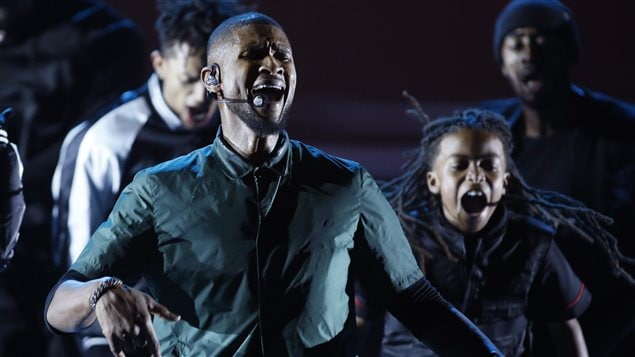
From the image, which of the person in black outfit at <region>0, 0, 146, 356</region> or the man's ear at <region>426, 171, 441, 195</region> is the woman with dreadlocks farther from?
the person in black outfit at <region>0, 0, 146, 356</region>

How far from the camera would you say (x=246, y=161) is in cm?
243

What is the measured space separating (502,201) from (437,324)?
5.53ft

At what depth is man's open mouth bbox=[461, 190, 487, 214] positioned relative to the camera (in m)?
3.76

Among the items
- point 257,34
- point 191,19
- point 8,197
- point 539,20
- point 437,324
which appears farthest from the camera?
point 539,20

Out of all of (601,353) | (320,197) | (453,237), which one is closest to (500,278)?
(453,237)

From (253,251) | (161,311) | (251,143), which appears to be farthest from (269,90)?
(161,311)

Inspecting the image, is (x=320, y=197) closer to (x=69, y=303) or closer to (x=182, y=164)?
(x=182, y=164)

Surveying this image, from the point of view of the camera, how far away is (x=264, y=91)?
2.39 metres

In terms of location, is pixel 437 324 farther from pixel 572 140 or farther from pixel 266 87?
pixel 572 140

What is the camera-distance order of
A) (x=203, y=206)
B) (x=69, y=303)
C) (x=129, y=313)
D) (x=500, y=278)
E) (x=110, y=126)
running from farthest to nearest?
(x=110, y=126) → (x=500, y=278) → (x=203, y=206) → (x=69, y=303) → (x=129, y=313)

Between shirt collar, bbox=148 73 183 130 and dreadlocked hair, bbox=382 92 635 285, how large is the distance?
0.90 m

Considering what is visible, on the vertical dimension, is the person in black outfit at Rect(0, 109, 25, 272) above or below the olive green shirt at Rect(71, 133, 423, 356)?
below

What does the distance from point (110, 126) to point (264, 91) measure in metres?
2.00

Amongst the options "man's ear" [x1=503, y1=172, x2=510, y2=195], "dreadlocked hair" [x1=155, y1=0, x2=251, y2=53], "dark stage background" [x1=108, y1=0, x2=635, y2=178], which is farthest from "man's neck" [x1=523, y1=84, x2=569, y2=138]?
"dreadlocked hair" [x1=155, y1=0, x2=251, y2=53]
